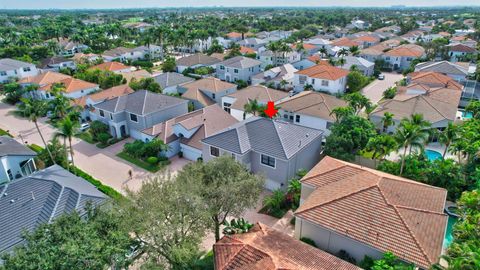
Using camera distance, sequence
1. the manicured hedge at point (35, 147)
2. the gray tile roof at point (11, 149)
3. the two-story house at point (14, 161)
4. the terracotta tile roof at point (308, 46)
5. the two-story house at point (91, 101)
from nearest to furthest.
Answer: the two-story house at point (14, 161) → the gray tile roof at point (11, 149) → the manicured hedge at point (35, 147) → the two-story house at point (91, 101) → the terracotta tile roof at point (308, 46)

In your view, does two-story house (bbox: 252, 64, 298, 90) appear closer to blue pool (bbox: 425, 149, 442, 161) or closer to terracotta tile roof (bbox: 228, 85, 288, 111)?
terracotta tile roof (bbox: 228, 85, 288, 111)

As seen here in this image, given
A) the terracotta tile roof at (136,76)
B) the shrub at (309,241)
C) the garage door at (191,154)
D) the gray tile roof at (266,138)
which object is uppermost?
the gray tile roof at (266,138)

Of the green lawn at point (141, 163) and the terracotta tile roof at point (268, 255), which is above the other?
the terracotta tile roof at point (268, 255)

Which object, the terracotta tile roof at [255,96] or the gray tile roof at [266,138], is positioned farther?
the terracotta tile roof at [255,96]

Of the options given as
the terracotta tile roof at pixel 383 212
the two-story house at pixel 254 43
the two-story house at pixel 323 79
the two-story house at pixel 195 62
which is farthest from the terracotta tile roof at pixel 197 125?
the two-story house at pixel 254 43

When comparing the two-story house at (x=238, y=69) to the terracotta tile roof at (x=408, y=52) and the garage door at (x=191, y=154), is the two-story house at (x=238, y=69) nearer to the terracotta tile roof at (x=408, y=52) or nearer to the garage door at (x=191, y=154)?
the garage door at (x=191, y=154)

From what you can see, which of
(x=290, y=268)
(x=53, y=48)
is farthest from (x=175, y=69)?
(x=290, y=268)

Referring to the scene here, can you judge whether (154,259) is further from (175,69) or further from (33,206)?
(175,69)
